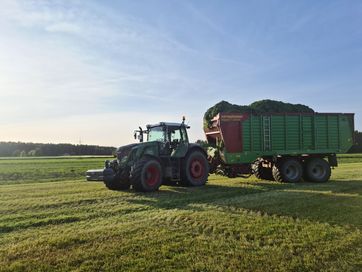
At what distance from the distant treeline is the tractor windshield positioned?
52802 millimetres

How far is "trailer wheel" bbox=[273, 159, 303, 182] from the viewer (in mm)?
15617

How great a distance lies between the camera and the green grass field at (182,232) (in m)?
5.61

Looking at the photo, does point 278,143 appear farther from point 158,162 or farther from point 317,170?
point 158,162

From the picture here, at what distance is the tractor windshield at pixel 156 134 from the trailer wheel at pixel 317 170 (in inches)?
239

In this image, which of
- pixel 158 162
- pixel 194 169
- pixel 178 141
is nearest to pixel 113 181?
pixel 158 162

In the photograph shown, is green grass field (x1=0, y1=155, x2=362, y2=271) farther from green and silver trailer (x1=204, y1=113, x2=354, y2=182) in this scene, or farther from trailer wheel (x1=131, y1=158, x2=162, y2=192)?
green and silver trailer (x1=204, y1=113, x2=354, y2=182)

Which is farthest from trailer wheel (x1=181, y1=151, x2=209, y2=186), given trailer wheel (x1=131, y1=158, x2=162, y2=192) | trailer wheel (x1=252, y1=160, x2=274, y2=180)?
trailer wheel (x1=252, y1=160, x2=274, y2=180)

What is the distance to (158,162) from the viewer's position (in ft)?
42.1

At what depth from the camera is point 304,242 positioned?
21.5 ft

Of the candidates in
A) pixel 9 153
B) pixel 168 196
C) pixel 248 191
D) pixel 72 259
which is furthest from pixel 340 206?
pixel 9 153

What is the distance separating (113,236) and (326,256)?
3.36m

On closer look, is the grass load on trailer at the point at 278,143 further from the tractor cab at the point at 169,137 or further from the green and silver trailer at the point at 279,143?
the tractor cab at the point at 169,137

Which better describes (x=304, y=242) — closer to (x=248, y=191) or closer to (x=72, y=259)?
(x=72, y=259)

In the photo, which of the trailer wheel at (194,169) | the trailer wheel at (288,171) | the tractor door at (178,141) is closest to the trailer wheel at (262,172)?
the trailer wheel at (288,171)
